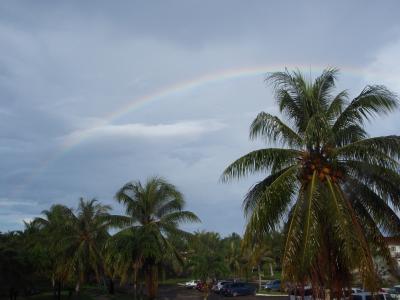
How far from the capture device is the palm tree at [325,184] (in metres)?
15.2

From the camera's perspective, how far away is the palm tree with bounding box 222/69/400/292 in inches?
598

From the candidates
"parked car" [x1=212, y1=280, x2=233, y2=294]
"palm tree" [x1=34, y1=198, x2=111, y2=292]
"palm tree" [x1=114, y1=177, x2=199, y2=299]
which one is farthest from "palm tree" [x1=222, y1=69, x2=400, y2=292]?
"parked car" [x1=212, y1=280, x2=233, y2=294]

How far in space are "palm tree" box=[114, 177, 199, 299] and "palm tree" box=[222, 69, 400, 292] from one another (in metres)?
17.7

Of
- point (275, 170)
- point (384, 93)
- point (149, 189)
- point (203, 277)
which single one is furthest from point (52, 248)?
point (384, 93)

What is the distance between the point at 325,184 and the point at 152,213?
20541mm

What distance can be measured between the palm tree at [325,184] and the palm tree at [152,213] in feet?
58.0

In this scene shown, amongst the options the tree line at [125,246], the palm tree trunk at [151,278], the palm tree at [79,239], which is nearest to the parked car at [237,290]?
the tree line at [125,246]

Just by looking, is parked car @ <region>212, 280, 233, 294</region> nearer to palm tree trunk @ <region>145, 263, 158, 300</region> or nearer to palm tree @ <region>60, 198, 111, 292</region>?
palm tree @ <region>60, 198, 111, 292</region>

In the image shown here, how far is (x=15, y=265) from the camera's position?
3831 cm

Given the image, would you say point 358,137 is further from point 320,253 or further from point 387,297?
point 387,297

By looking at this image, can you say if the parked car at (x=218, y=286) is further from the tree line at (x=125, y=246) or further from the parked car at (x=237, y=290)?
the tree line at (x=125, y=246)

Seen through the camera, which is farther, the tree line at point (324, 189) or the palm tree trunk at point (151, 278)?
the palm tree trunk at point (151, 278)

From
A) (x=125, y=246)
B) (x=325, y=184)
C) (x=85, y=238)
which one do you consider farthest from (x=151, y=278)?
(x=325, y=184)

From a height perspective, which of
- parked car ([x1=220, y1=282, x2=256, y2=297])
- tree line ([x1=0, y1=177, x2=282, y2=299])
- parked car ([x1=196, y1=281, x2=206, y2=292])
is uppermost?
tree line ([x1=0, y1=177, x2=282, y2=299])
